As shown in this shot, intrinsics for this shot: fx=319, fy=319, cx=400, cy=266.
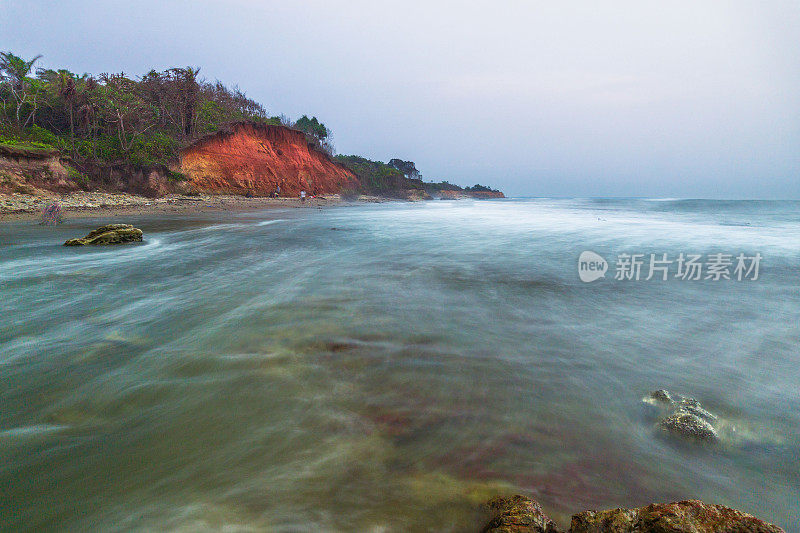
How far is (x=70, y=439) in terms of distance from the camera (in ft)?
6.53

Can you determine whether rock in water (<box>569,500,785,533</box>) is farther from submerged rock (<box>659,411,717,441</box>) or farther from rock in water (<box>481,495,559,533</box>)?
submerged rock (<box>659,411,717,441</box>)

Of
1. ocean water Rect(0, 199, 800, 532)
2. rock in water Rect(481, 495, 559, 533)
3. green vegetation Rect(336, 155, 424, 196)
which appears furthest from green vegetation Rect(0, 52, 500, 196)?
green vegetation Rect(336, 155, 424, 196)

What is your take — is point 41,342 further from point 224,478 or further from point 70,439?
point 224,478

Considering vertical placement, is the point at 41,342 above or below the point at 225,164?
below

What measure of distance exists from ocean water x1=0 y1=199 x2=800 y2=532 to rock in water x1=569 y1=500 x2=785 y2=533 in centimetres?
34

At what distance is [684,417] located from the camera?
7.00ft

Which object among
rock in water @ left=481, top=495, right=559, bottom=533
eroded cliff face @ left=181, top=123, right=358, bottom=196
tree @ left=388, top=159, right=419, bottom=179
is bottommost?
rock in water @ left=481, top=495, right=559, bottom=533

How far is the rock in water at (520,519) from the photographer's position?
1.24 meters

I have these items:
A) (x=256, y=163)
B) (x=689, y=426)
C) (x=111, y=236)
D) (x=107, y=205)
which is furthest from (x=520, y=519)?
(x=256, y=163)

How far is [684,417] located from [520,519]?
168 centimetres

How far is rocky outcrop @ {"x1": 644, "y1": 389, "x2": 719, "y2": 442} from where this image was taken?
6.72 ft

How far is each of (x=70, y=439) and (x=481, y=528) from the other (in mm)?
2485

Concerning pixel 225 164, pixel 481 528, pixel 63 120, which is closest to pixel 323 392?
pixel 481 528

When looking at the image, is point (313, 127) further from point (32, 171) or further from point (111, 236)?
point (111, 236)
